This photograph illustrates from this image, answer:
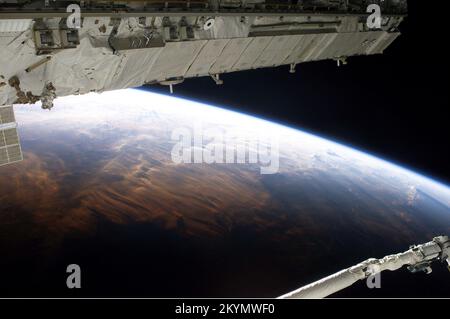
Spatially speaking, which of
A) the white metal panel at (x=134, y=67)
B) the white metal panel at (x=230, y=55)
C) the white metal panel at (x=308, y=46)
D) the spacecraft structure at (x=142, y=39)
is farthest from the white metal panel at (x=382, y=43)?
the white metal panel at (x=134, y=67)

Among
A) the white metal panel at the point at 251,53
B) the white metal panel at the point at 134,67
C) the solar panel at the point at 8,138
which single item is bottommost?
the solar panel at the point at 8,138

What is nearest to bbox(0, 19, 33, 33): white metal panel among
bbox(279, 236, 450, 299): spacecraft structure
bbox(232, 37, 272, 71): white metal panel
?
bbox(232, 37, 272, 71): white metal panel

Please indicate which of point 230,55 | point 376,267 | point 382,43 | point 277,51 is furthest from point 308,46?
point 376,267

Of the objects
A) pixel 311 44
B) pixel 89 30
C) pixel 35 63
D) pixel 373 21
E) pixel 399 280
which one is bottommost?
pixel 399 280

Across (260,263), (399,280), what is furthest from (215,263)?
(399,280)

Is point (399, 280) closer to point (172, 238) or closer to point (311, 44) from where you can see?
point (172, 238)

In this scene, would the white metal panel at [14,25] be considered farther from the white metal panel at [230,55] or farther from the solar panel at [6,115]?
the white metal panel at [230,55]
